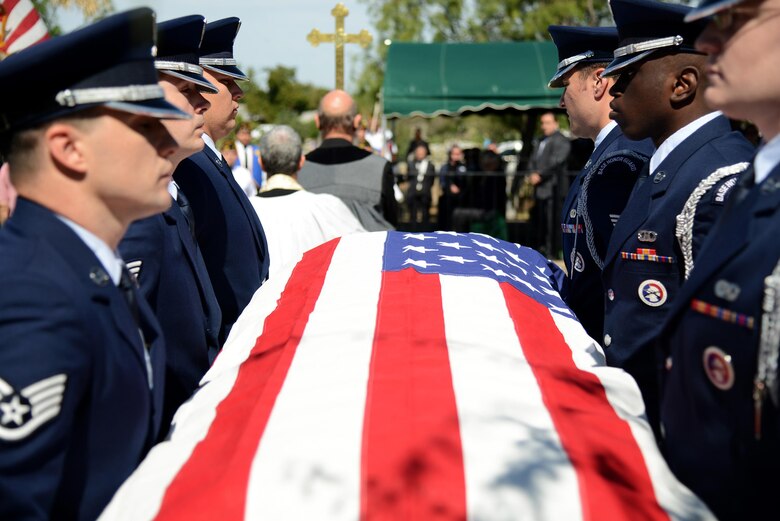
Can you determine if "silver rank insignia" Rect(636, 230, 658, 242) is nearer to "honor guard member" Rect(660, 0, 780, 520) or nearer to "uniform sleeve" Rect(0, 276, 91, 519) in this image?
"honor guard member" Rect(660, 0, 780, 520)

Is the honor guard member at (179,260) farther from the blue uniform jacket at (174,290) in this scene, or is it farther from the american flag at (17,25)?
the american flag at (17,25)

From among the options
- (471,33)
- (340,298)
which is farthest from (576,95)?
(471,33)

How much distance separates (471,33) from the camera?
27844mm

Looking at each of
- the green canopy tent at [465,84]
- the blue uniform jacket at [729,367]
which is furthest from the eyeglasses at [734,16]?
the green canopy tent at [465,84]

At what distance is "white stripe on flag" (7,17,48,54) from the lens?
6402 mm

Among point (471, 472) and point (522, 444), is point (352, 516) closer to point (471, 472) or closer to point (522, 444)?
point (471, 472)

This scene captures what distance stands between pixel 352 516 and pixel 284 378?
51 cm

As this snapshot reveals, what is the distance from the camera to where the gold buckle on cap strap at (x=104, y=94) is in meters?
1.68

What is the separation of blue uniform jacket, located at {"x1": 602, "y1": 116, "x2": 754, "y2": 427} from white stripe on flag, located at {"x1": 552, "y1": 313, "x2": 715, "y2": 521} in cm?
18

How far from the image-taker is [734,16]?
1.63m

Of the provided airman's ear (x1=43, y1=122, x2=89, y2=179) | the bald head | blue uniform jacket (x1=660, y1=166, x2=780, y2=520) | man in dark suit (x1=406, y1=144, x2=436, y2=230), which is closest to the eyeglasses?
blue uniform jacket (x1=660, y1=166, x2=780, y2=520)

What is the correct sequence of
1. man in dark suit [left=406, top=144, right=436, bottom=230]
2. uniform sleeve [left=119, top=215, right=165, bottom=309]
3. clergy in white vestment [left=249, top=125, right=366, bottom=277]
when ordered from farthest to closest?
man in dark suit [left=406, top=144, right=436, bottom=230]
clergy in white vestment [left=249, top=125, right=366, bottom=277]
uniform sleeve [left=119, top=215, right=165, bottom=309]

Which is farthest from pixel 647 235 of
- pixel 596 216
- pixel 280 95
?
pixel 280 95

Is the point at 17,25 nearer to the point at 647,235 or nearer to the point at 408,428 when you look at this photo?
the point at 647,235
